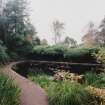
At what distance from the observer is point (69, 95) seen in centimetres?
601

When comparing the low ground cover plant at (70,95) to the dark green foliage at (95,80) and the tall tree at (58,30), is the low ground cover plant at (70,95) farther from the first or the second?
the tall tree at (58,30)

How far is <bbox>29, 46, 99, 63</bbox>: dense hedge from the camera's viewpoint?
14.0 m

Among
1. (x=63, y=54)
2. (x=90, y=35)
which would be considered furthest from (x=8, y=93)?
(x=90, y=35)

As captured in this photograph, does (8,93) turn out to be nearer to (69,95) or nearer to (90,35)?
(69,95)

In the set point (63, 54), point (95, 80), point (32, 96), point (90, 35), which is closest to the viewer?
point (32, 96)

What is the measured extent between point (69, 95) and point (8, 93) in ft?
5.01

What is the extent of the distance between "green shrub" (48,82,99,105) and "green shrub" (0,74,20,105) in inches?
38.8

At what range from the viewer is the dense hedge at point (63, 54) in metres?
14.0

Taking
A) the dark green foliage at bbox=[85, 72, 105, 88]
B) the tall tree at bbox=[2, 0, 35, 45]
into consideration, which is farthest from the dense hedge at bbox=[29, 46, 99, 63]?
the dark green foliage at bbox=[85, 72, 105, 88]

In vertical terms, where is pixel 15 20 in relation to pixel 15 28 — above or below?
above

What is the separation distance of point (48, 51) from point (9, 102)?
10114 mm

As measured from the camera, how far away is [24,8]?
51.1 ft

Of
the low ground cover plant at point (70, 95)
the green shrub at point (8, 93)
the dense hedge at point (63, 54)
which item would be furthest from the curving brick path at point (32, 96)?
the dense hedge at point (63, 54)

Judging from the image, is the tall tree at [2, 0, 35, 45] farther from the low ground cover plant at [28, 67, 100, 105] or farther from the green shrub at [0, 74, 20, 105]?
the green shrub at [0, 74, 20, 105]
